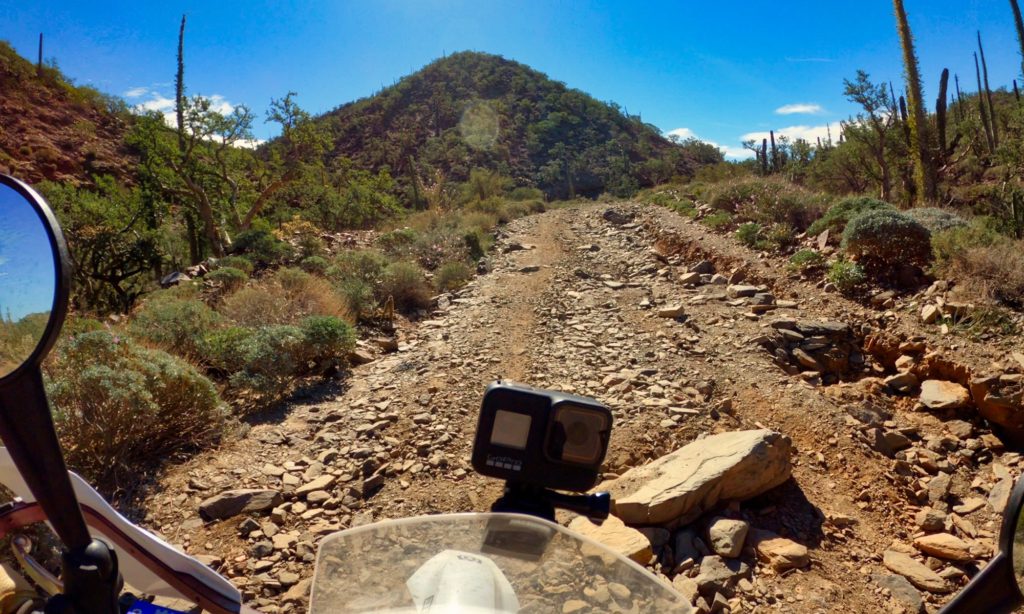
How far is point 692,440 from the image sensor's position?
4.43 metres

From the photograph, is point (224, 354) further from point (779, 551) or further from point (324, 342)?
point (779, 551)

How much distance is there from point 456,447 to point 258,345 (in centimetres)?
251

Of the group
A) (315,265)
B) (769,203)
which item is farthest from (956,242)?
(315,265)

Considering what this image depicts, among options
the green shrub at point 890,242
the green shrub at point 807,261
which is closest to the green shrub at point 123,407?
the green shrub at point 807,261

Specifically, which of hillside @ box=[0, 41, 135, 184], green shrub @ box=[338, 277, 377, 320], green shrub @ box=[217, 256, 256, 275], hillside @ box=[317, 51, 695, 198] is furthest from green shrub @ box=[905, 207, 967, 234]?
hillside @ box=[317, 51, 695, 198]

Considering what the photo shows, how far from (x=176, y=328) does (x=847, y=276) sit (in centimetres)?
795

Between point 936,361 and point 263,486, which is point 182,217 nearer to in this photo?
point 263,486

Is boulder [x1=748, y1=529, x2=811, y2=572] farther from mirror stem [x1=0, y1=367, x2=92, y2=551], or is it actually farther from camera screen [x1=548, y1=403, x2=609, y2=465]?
mirror stem [x1=0, y1=367, x2=92, y2=551]

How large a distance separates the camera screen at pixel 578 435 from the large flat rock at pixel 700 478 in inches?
86.9

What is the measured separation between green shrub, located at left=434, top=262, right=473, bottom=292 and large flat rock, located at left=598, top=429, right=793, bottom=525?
274 inches

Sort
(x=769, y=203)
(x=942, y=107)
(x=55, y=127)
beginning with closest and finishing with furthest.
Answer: (x=769, y=203) → (x=942, y=107) → (x=55, y=127)

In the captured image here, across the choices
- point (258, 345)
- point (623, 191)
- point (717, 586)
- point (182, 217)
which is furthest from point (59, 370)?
point (623, 191)

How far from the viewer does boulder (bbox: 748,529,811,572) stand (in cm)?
310

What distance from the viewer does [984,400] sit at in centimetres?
448
